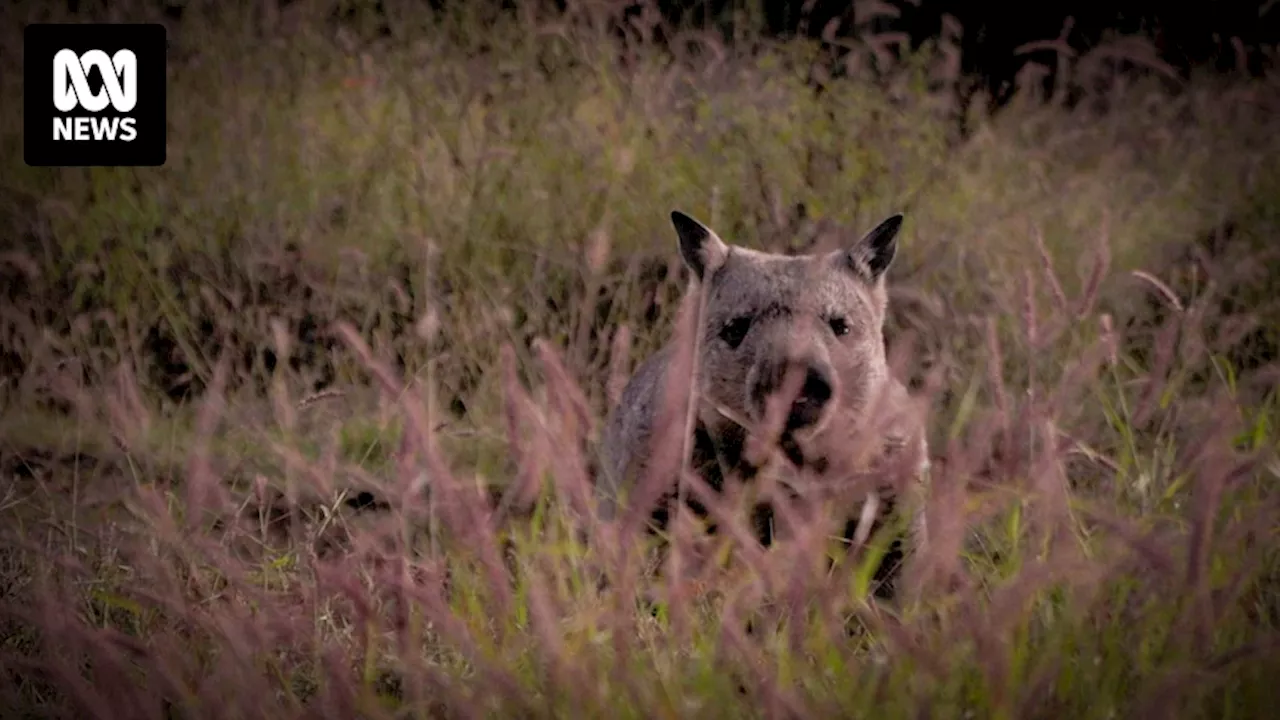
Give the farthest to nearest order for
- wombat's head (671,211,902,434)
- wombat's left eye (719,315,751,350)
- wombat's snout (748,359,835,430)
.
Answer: wombat's left eye (719,315,751,350) → wombat's head (671,211,902,434) → wombat's snout (748,359,835,430)

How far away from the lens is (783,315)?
12.8 feet

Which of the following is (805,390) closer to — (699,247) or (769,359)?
(769,359)

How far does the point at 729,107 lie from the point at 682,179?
2.54ft

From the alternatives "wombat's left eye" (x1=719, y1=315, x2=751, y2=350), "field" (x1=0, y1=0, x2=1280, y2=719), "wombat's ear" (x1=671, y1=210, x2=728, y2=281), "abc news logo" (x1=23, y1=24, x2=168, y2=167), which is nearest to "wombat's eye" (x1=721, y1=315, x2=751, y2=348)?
"wombat's left eye" (x1=719, y1=315, x2=751, y2=350)

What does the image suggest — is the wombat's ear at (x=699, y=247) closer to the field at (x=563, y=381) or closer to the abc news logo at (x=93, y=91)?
the field at (x=563, y=381)

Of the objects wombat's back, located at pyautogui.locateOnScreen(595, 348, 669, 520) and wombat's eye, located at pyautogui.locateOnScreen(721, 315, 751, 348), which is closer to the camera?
wombat's back, located at pyautogui.locateOnScreen(595, 348, 669, 520)

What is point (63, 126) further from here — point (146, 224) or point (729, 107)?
point (729, 107)

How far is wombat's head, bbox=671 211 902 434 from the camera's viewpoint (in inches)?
148

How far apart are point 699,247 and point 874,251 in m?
0.50

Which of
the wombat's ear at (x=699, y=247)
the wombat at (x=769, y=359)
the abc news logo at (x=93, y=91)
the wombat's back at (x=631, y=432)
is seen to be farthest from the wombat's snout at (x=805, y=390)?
the abc news logo at (x=93, y=91)

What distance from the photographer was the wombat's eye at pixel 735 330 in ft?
13.1

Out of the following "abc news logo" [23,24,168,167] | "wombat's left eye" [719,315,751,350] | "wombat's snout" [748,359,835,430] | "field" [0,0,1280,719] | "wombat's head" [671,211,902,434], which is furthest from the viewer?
"abc news logo" [23,24,168,167]

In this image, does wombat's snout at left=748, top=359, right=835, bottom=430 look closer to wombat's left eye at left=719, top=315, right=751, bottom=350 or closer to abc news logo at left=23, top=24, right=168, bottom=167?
wombat's left eye at left=719, top=315, right=751, bottom=350

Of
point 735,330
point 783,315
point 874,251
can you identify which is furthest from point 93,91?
point 874,251
